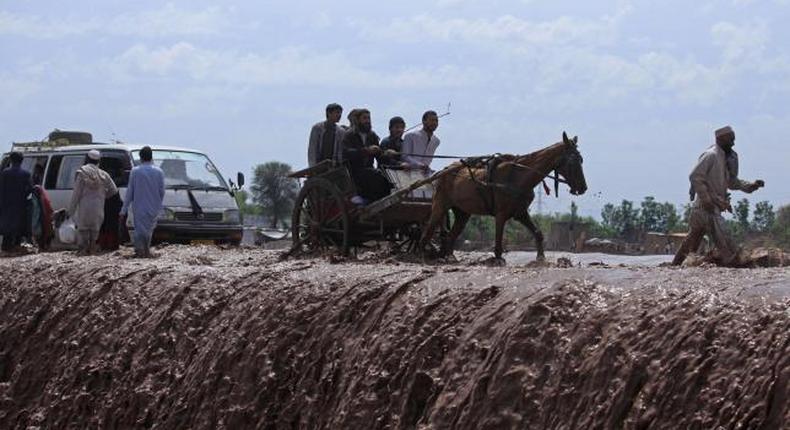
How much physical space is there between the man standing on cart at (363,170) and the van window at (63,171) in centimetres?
625

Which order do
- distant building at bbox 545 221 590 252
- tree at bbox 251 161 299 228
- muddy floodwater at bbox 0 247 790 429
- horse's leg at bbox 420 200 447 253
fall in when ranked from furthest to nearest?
1. tree at bbox 251 161 299 228
2. distant building at bbox 545 221 590 252
3. horse's leg at bbox 420 200 447 253
4. muddy floodwater at bbox 0 247 790 429

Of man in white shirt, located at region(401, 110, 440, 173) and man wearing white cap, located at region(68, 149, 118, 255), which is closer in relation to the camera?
man in white shirt, located at region(401, 110, 440, 173)

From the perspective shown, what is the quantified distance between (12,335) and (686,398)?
6.36 metres

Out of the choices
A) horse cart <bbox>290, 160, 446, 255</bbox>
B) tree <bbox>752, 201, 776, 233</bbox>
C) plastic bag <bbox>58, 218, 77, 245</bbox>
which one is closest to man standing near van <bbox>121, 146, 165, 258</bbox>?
horse cart <bbox>290, 160, 446, 255</bbox>

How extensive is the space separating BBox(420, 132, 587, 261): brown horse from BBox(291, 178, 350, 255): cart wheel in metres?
1.04

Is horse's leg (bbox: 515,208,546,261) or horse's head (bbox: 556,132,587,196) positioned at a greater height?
horse's head (bbox: 556,132,587,196)

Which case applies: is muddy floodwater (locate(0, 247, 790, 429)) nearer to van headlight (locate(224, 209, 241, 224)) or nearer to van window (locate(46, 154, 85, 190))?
van headlight (locate(224, 209, 241, 224))

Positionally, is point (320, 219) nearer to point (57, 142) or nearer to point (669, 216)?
point (57, 142)

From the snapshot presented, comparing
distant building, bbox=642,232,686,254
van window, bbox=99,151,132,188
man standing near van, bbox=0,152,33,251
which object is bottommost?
man standing near van, bbox=0,152,33,251

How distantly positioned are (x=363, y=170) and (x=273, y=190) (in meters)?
40.0

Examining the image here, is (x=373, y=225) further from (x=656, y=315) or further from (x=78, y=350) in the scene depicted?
(x=656, y=315)

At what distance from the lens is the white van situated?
55.5ft

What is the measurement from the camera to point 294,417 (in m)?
6.65

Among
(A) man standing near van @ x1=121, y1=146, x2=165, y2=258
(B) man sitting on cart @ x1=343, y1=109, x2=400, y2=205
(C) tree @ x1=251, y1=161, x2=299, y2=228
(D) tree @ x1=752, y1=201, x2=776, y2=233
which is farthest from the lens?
(C) tree @ x1=251, y1=161, x2=299, y2=228
